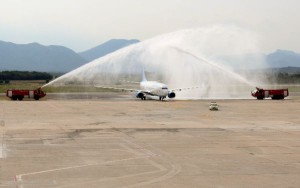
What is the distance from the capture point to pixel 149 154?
26750 mm

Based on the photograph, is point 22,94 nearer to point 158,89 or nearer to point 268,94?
point 158,89

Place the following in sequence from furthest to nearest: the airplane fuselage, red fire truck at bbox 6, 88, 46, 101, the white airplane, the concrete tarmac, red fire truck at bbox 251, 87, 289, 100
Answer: red fire truck at bbox 251, 87, 289, 100, red fire truck at bbox 6, 88, 46, 101, the white airplane, the airplane fuselage, the concrete tarmac

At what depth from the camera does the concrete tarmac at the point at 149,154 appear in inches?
794

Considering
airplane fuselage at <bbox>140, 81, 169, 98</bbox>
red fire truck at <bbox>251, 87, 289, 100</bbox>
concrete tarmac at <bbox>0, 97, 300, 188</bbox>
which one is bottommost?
concrete tarmac at <bbox>0, 97, 300, 188</bbox>

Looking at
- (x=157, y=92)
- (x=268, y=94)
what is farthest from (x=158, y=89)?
(x=268, y=94)

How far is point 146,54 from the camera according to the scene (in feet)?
323

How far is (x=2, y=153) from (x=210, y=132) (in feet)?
54.9

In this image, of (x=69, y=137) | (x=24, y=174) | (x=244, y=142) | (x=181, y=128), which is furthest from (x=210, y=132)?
(x=24, y=174)

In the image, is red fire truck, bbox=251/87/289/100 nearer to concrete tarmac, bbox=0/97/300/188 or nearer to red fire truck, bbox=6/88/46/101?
red fire truck, bbox=6/88/46/101

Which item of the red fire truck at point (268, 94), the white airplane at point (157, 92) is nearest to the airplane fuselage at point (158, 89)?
the white airplane at point (157, 92)

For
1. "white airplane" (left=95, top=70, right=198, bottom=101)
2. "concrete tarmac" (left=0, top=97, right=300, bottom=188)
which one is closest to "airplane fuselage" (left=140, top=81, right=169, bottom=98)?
"white airplane" (left=95, top=70, right=198, bottom=101)

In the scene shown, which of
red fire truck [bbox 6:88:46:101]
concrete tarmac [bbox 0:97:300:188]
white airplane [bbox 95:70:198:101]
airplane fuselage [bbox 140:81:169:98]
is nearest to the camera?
concrete tarmac [bbox 0:97:300:188]

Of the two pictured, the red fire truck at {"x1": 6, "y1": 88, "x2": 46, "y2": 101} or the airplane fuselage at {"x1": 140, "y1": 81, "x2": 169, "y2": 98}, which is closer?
the airplane fuselage at {"x1": 140, "y1": 81, "x2": 169, "y2": 98}

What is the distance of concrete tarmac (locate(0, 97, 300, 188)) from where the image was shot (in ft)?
66.1
